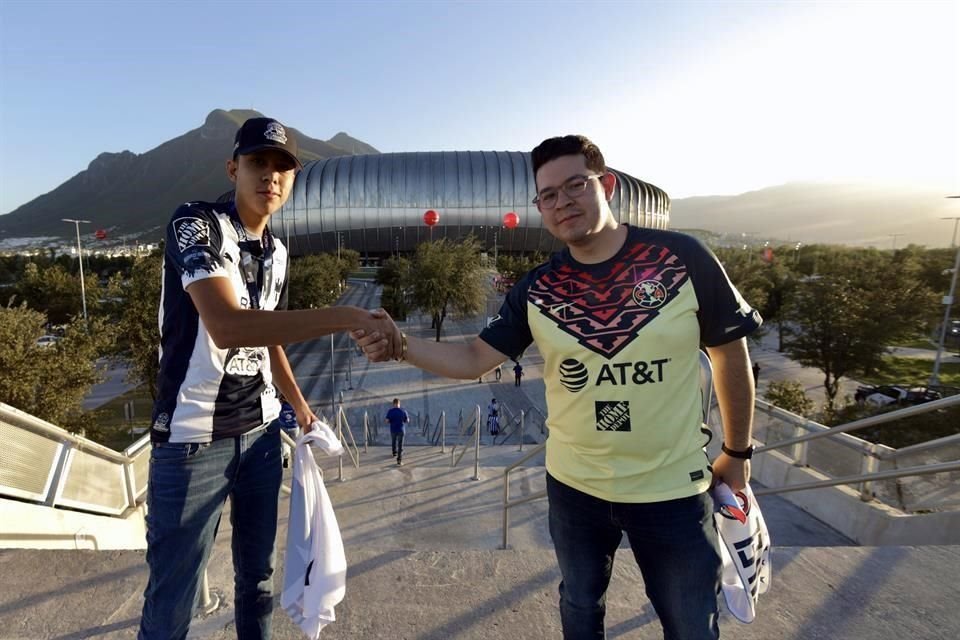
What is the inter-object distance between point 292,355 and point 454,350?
76.0 feet

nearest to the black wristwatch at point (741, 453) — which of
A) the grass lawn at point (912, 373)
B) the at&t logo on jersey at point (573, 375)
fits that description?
the at&t logo on jersey at point (573, 375)

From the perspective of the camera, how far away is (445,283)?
83.7ft

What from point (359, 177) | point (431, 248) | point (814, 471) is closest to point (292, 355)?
→ point (431, 248)

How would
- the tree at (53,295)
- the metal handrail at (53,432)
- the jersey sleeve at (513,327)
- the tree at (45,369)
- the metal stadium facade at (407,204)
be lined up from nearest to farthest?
the jersey sleeve at (513,327)
the metal handrail at (53,432)
the tree at (45,369)
the tree at (53,295)
the metal stadium facade at (407,204)

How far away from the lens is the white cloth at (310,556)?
2.21 meters

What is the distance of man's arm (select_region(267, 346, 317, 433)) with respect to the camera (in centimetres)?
240

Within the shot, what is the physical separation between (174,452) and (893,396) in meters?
20.7

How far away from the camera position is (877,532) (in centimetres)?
466

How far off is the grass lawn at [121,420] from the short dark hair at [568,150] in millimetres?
12645

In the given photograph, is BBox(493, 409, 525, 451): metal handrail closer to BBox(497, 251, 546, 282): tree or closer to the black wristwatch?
the black wristwatch

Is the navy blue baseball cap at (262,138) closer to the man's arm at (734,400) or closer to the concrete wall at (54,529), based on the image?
the man's arm at (734,400)

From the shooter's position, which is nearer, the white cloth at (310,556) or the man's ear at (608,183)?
the man's ear at (608,183)

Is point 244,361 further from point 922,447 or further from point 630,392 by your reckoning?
point 922,447

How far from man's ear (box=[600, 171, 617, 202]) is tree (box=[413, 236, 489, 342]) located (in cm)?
2345
